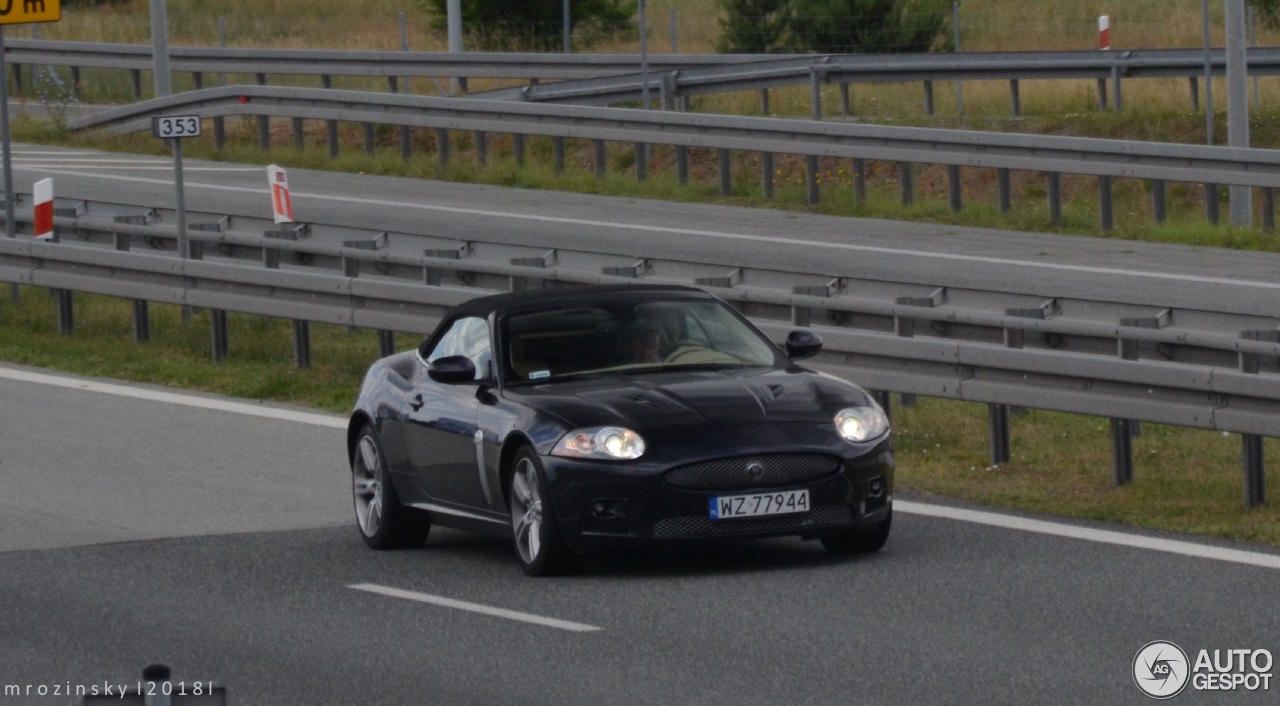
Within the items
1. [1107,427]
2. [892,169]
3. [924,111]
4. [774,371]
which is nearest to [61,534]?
[774,371]

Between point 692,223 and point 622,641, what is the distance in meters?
15.8

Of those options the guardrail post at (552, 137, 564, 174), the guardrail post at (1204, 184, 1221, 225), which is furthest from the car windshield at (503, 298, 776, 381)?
the guardrail post at (552, 137, 564, 174)

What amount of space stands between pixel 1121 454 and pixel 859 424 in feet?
7.81

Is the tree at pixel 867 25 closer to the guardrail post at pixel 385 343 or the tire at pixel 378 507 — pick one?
the guardrail post at pixel 385 343

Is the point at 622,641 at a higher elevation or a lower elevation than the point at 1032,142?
lower

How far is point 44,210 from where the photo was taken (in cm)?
2091

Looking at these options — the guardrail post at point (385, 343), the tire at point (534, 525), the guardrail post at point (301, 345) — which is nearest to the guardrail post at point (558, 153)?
the guardrail post at point (301, 345)

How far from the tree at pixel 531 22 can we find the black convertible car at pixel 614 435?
3306cm

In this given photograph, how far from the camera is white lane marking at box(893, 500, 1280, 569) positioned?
9.81 metres

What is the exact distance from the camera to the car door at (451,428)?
34.9 feet

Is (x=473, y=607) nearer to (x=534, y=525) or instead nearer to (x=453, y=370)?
(x=534, y=525)

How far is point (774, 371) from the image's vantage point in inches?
416

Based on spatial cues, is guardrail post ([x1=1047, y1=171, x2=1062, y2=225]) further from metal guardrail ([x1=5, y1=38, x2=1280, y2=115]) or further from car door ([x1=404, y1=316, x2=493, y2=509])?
car door ([x1=404, y1=316, x2=493, y2=509])

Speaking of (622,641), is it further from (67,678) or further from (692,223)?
(692,223)
